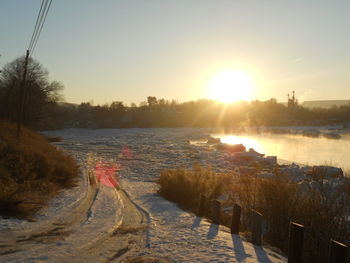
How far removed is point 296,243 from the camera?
7.10m

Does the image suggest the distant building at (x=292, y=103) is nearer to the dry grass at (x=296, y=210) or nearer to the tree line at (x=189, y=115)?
the tree line at (x=189, y=115)

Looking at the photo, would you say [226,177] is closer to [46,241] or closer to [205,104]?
[46,241]

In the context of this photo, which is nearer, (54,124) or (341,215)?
(341,215)

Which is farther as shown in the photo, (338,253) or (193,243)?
(193,243)

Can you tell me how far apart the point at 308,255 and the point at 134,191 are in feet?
30.7

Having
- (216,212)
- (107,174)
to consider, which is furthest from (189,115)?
(216,212)

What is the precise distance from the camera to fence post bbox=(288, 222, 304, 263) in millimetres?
7066

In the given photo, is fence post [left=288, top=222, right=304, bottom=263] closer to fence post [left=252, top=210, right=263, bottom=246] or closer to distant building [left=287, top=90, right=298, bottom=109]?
fence post [left=252, top=210, right=263, bottom=246]

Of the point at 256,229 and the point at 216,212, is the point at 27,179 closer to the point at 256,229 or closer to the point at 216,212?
the point at 216,212

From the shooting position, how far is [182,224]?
1068cm

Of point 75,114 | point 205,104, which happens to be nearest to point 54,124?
point 75,114

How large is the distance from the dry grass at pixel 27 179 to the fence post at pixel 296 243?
7.12 meters

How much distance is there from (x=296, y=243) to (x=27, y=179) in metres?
11.0

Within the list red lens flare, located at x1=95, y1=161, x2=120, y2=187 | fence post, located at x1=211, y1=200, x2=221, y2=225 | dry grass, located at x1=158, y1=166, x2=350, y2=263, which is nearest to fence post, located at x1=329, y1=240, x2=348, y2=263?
dry grass, located at x1=158, y1=166, x2=350, y2=263
